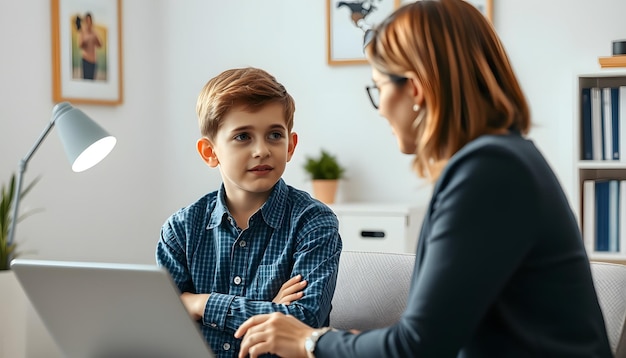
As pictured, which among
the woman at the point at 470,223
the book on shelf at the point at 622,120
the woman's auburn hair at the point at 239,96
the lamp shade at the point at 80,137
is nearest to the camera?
the woman at the point at 470,223

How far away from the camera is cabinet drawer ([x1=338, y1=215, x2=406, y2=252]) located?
3.39 meters

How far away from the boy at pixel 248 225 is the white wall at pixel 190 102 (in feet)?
5.53

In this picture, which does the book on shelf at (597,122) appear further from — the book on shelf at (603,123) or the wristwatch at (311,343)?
the wristwatch at (311,343)

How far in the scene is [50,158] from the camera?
11.6ft

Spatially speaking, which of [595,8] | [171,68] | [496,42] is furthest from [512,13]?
[496,42]

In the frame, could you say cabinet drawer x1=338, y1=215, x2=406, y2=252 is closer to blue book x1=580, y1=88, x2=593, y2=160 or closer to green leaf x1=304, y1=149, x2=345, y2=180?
green leaf x1=304, y1=149, x2=345, y2=180

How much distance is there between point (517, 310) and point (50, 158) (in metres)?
2.75

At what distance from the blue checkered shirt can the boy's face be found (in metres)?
0.05

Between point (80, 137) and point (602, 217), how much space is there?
194 cm

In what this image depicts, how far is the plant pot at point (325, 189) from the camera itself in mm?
3703

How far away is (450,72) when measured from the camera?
117 cm

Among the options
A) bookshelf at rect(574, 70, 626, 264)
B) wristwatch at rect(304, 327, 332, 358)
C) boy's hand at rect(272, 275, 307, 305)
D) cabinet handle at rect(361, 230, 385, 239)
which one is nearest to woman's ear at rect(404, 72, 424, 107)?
wristwatch at rect(304, 327, 332, 358)

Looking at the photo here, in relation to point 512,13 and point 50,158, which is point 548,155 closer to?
point 512,13

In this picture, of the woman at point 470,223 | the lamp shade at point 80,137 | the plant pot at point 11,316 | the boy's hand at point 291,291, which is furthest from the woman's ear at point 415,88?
the plant pot at point 11,316
